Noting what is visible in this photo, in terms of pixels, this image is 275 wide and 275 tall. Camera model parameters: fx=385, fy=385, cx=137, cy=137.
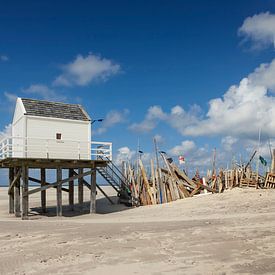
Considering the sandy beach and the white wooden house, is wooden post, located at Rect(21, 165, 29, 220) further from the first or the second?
the sandy beach

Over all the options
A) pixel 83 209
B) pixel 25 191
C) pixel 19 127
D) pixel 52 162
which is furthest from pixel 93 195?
pixel 19 127

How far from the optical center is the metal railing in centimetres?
1983

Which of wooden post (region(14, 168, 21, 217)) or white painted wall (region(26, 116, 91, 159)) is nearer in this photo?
white painted wall (region(26, 116, 91, 159))

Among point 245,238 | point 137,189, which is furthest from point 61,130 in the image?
point 245,238

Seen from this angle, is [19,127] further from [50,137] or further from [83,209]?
[83,209]

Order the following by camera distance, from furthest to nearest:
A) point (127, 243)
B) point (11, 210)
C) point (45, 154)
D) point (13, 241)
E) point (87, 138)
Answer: point (11, 210)
point (87, 138)
point (45, 154)
point (13, 241)
point (127, 243)

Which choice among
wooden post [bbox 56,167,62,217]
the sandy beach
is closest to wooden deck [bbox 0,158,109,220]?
wooden post [bbox 56,167,62,217]

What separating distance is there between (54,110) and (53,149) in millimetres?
2424

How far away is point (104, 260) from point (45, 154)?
497 inches

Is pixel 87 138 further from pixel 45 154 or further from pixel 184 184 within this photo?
pixel 184 184

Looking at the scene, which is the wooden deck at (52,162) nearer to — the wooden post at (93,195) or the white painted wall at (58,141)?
the white painted wall at (58,141)

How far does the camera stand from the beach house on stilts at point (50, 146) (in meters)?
19.5

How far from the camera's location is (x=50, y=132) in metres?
20.9

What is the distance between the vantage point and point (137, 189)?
24.1 m
